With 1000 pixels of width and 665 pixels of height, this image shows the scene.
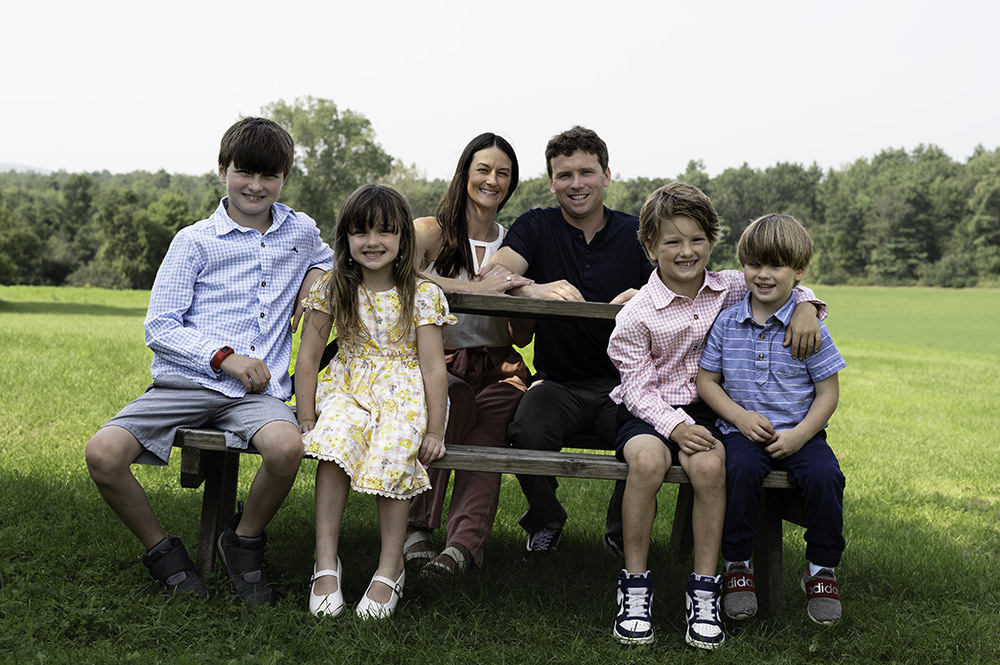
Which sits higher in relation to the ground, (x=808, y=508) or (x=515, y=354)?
(x=515, y=354)

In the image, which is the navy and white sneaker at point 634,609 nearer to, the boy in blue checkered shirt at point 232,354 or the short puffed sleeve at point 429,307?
the short puffed sleeve at point 429,307

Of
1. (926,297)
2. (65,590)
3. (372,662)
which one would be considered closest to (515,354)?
(372,662)

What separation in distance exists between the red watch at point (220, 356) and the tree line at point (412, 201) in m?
53.0

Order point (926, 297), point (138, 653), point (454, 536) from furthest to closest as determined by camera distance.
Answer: point (926, 297)
point (454, 536)
point (138, 653)

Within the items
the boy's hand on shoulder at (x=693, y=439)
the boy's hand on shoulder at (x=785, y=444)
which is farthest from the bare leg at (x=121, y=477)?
the boy's hand on shoulder at (x=785, y=444)

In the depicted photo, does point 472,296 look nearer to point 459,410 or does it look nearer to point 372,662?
point 459,410

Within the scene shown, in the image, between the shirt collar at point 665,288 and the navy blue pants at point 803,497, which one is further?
the shirt collar at point 665,288

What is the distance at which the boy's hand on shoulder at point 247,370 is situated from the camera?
11.2 ft

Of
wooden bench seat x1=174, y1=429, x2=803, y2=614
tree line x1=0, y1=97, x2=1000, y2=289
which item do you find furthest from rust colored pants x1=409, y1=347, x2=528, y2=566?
tree line x1=0, y1=97, x2=1000, y2=289

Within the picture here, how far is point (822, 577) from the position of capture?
3.24m

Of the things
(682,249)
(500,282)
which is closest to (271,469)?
(500,282)

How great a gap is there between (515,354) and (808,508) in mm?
1708

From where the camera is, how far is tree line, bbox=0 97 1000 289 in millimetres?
62375

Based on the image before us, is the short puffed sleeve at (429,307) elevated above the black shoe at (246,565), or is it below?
above
